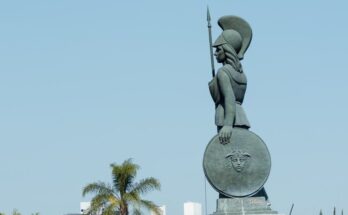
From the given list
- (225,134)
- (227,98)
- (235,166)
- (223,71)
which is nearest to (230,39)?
(223,71)

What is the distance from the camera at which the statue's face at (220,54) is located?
82.1 feet

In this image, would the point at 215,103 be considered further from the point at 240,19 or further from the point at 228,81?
the point at 240,19

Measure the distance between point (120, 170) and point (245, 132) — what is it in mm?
25737

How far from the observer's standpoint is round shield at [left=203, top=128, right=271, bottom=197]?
2437cm

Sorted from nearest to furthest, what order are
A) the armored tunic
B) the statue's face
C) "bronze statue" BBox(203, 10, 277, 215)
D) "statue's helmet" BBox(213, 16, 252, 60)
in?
"bronze statue" BBox(203, 10, 277, 215)
the armored tunic
the statue's face
"statue's helmet" BBox(213, 16, 252, 60)

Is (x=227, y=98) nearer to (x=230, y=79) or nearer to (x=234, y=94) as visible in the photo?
(x=234, y=94)

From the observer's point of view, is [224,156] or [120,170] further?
[120,170]

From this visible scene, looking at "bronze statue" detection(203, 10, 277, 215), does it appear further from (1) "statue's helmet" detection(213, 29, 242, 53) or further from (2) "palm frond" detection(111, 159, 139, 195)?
(2) "palm frond" detection(111, 159, 139, 195)

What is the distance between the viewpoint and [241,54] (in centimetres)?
2534

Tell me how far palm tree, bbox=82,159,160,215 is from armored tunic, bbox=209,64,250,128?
79.5ft

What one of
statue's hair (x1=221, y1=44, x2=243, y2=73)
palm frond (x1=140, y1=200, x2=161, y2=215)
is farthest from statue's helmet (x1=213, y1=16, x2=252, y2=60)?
palm frond (x1=140, y1=200, x2=161, y2=215)

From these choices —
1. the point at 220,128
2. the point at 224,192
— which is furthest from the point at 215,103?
the point at 224,192

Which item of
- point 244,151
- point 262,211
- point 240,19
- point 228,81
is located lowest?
point 262,211

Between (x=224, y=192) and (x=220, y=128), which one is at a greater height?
(x=220, y=128)
